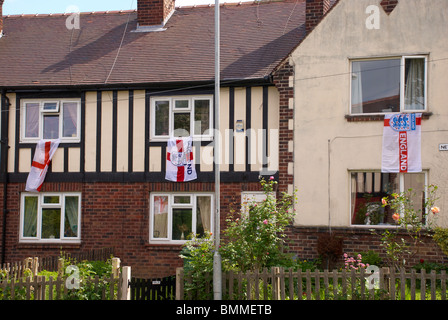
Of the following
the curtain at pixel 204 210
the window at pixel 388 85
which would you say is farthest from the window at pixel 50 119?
the window at pixel 388 85

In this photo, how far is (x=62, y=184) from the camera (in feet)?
56.1

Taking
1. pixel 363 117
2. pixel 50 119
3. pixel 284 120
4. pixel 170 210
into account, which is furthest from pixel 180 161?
pixel 363 117

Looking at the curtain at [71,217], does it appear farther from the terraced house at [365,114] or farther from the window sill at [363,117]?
the window sill at [363,117]

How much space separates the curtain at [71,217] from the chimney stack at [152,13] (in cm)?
634

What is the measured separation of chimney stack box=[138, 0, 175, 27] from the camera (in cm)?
1989

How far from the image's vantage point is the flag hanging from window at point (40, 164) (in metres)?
17.0

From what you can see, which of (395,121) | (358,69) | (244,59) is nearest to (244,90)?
(244,59)

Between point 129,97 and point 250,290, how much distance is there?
27.0 ft

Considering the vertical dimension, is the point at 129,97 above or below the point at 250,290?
above

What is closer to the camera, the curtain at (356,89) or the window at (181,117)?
the curtain at (356,89)

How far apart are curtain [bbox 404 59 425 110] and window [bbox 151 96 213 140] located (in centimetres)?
511

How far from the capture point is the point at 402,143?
1488 cm

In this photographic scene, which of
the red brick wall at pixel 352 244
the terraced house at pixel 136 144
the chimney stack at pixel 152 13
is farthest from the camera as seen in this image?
the chimney stack at pixel 152 13

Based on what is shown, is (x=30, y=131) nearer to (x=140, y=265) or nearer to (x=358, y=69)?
(x=140, y=265)
